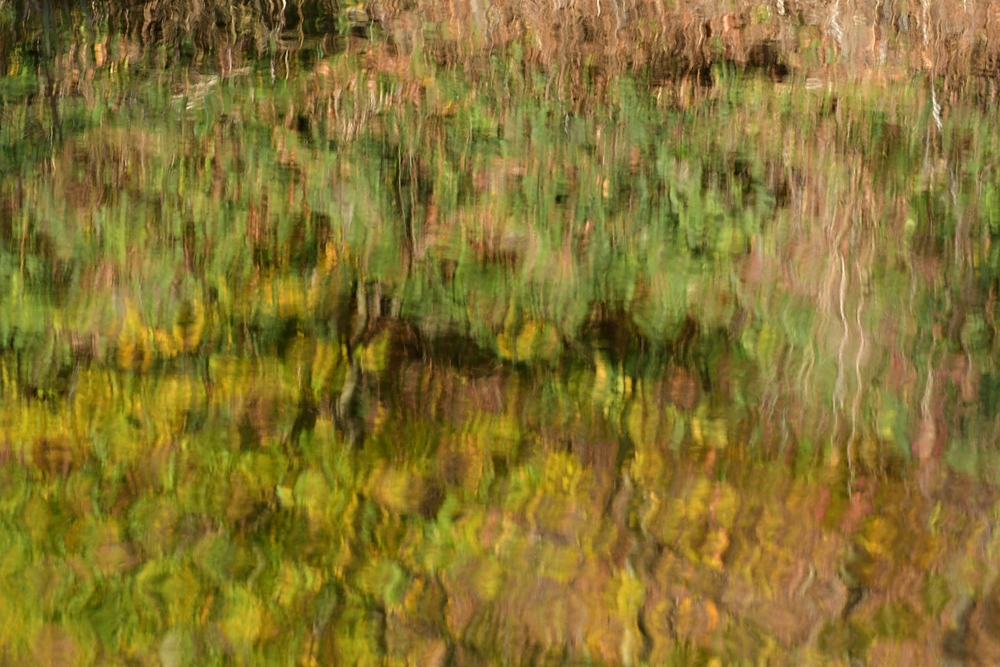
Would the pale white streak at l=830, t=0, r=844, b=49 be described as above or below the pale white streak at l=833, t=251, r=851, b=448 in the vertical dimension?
above

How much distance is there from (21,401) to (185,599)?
0.73 metres

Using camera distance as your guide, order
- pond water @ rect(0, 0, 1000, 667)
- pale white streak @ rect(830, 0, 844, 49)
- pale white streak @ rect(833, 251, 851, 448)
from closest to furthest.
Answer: pond water @ rect(0, 0, 1000, 667), pale white streak @ rect(833, 251, 851, 448), pale white streak @ rect(830, 0, 844, 49)

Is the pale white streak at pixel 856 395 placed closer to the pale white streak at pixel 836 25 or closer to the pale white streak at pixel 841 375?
the pale white streak at pixel 841 375

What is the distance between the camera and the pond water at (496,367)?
2.27 meters

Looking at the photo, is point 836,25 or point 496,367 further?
point 836,25

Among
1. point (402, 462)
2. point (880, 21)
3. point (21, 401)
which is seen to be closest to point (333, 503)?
point (402, 462)

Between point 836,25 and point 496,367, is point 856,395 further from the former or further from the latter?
point 836,25

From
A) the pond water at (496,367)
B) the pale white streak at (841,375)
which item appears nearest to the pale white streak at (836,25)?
the pond water at (496,367)

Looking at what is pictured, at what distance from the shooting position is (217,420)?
263cm

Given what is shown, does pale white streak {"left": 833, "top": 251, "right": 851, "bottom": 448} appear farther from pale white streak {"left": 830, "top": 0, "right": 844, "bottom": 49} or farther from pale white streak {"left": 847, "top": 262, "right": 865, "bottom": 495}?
pale white streak {"left": 830, "top": 0, "right": 844, "bottom": 49}

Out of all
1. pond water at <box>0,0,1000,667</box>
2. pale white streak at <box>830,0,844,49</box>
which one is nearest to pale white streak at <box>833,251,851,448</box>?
pond water at <box>0,0,1000,667</box>

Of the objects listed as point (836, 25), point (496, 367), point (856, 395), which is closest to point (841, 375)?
point (856, 395)

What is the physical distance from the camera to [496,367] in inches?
112

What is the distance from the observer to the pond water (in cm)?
227
